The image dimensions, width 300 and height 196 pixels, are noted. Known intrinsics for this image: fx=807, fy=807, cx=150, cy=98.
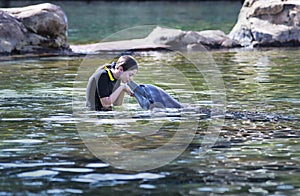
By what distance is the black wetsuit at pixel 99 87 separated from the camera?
10.3 meters

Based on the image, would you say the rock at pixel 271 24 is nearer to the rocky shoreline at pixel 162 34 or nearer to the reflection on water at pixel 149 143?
the rocky shoreline at pixel 162 34

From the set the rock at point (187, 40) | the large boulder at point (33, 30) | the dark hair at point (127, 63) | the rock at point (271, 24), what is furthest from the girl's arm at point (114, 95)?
the rock at point (271, 24)

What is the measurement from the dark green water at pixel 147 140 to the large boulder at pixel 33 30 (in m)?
4.01

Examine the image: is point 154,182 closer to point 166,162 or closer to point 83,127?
point 166,162

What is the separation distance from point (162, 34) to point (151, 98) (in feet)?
35.0

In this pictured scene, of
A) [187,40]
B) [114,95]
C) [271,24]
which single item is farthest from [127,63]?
[271,24]

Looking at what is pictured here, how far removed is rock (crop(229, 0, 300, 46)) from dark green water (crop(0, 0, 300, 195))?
20.3 feet

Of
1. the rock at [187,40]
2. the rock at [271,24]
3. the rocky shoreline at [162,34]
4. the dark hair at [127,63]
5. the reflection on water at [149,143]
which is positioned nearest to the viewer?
the reflection on water at [149,143]

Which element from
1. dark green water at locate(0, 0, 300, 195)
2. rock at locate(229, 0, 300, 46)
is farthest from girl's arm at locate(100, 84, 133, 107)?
rock at locate(229, 0, 300, 46)

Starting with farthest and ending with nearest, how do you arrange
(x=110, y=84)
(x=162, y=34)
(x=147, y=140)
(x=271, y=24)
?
(x=271, y=24)
(x=162, y=34)
(x=110, y=84)
(x=147, y=140)

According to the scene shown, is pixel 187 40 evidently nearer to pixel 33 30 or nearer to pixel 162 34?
pixel 162 34

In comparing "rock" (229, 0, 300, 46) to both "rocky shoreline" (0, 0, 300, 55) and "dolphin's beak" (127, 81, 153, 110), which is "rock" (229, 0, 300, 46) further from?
"dolphin's beak" (127, 81, 153, 110)

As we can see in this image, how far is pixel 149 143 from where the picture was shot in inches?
313

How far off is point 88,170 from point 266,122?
3152mm
